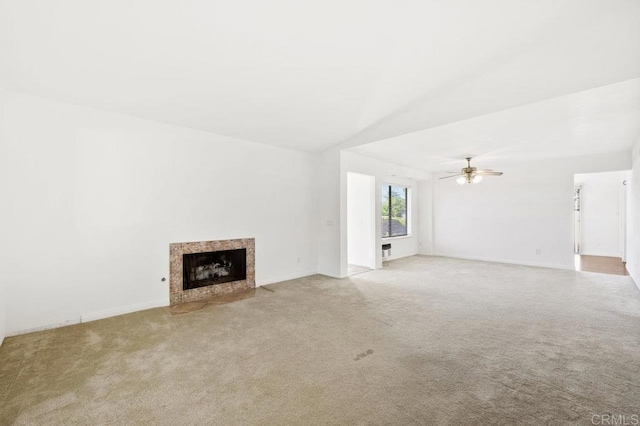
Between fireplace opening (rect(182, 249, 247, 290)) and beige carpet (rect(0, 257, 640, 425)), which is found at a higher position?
fireplace opening (rect(182, 249, 247, 290))

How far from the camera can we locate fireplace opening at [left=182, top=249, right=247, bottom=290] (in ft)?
13.9

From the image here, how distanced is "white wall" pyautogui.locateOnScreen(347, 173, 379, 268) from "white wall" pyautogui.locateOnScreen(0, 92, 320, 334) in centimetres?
290

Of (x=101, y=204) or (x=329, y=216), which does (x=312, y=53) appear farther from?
(x=329, y=216)

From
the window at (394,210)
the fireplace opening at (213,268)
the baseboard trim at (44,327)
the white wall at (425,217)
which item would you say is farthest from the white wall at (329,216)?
the white wall at (425,217)

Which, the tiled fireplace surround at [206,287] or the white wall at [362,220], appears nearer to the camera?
the tiled fireplace surround at [206,287]

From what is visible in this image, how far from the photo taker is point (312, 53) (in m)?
2.58

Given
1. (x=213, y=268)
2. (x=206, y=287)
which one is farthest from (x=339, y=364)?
(x=213, y=268)

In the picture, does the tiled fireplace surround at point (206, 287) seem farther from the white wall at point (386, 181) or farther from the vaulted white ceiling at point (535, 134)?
the vaulted white ceiling at point (535, 134)

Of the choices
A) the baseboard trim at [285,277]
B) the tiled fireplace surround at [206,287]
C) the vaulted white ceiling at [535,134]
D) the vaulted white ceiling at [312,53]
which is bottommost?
the baseboard trim at [285,277]

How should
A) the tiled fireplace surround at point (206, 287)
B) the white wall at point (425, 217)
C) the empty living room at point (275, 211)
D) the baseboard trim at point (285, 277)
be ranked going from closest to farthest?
1. the empty living room at point (275, 211)
2. the tiled fireplace surround at point (206, 287)
3. the baseboard trim at point (285, 277)
4. the white wall at point (425, 217)

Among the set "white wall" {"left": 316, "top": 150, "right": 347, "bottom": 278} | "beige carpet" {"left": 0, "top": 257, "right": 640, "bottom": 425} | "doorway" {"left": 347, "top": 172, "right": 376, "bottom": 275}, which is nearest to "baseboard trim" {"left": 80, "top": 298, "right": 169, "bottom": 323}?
"beige carpet" {"left": 0, "top": 257, "right": 640, "bottom": 425}

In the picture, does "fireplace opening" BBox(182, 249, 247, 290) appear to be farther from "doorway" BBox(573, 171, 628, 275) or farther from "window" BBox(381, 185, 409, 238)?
Answer: "doorway" BBox(573, 171, 628, 275)

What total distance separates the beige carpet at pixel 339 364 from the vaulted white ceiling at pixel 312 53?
8.65 ft

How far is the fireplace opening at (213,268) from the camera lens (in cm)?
423
